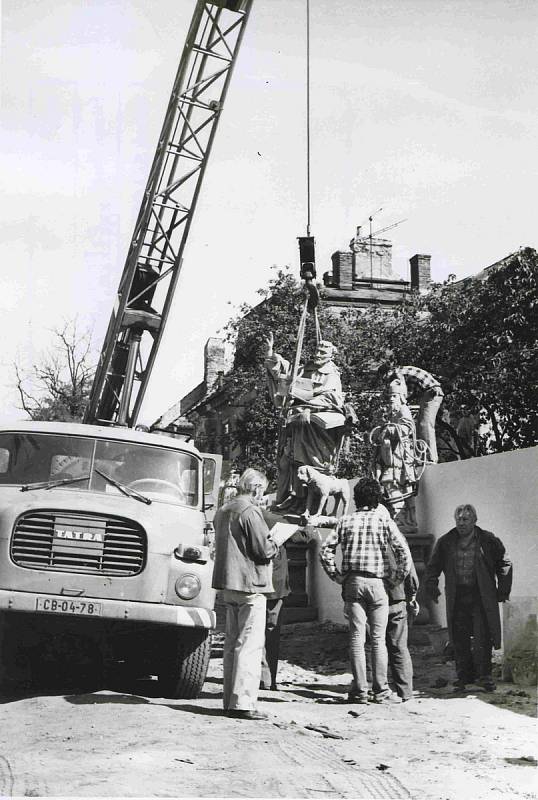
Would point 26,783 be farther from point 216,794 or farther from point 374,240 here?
point 374,240

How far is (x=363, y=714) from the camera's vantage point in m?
7.77

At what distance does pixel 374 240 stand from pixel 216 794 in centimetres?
4012

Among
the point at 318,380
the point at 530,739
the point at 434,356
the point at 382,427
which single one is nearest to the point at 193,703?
the point at 530,739

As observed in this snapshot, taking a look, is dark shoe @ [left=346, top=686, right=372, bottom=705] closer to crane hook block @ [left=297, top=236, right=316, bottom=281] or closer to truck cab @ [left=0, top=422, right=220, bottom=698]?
truck cab @ [left=0, top=422, right=220, bottom=698]

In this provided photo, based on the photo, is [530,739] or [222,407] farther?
[222,407]

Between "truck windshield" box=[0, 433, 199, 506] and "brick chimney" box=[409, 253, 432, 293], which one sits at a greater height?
"brick chimney" box=[409, 253, 432, 293]

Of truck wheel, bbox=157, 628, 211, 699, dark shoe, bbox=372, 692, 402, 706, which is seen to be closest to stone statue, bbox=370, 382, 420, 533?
dark shoe, bbox=372, 692, 402, 706

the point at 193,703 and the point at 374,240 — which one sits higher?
the point at 374,240

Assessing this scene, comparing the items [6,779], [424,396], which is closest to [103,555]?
[6,779]

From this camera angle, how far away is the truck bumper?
7750 millimetres

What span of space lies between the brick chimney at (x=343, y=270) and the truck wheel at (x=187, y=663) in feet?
115

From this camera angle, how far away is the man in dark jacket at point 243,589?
7.34m

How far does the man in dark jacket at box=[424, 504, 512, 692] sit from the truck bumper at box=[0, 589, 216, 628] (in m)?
2.26

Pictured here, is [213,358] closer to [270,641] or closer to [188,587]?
[270,641]
